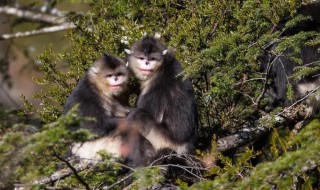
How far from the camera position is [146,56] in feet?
20.4

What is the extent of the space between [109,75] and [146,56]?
384 millimetres

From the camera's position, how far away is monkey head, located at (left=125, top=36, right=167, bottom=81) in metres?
6.17

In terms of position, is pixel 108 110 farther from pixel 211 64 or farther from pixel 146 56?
pixel 211 64

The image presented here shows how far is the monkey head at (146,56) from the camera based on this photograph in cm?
617

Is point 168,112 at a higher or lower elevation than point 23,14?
lower

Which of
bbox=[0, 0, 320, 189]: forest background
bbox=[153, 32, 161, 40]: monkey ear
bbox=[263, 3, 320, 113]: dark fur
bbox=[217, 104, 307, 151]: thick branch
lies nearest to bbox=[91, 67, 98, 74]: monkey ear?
bbox=[0, 0, 320, 189]: forest background

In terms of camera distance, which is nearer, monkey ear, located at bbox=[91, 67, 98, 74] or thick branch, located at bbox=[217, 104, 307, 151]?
thick branch, located at bbox=[217, 104, 307, 151]

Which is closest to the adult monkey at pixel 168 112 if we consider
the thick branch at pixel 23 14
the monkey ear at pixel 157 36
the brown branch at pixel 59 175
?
the monkey ear at pixel 157 36

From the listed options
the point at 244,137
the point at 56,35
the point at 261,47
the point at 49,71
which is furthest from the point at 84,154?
the point at 56,35

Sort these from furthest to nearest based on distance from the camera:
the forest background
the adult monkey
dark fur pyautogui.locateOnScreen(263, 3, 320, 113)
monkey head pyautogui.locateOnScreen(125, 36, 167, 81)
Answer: dark fur pyautogui.locateOnScreen(263, 3, 320, 113)
monkey head pyautogui.locateOnScreen(125, 36, 167, 81)
the adult monkey
the forest background

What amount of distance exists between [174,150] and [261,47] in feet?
4.11

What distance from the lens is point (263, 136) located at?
630 cm

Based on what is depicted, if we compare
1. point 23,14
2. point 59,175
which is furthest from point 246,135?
point 23,14

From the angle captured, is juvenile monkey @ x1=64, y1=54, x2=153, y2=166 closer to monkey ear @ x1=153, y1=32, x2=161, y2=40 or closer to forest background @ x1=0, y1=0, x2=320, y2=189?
forest background @ x1=0, y1=0, x2=320, y2=189
